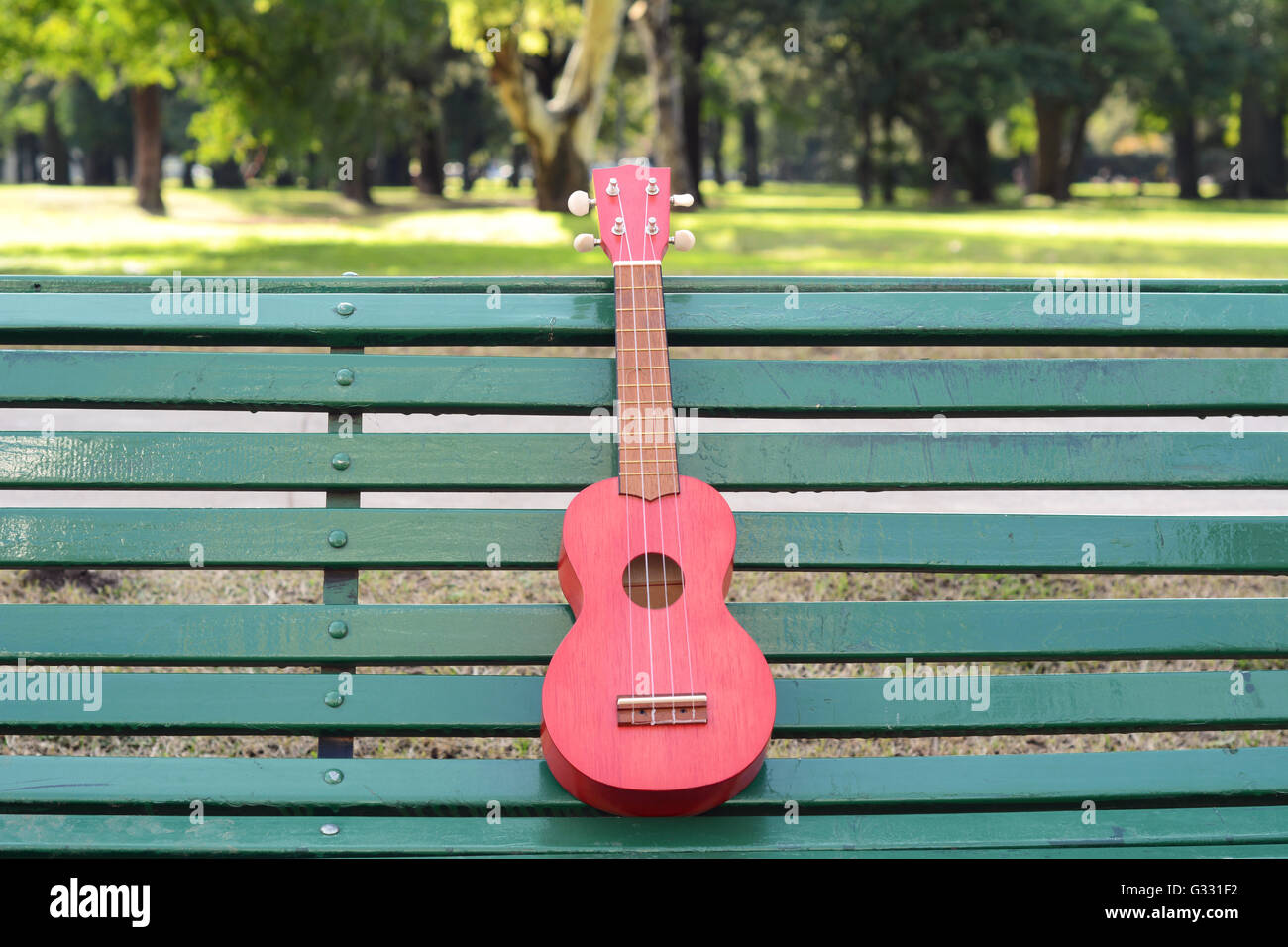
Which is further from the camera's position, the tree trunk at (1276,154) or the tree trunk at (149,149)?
the tree trunk at (1276,154)

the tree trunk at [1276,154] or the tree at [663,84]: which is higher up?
the tree trunk at [1276,154]

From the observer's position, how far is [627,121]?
4328cm

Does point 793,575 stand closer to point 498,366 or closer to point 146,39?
point 498,366

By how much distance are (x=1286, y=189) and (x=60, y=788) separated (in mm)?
48259

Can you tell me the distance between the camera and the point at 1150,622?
2.58 m

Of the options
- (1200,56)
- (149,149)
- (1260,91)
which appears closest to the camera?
(149,149)

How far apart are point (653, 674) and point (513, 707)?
17.4 inches

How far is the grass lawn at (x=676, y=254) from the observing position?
36.2 feet

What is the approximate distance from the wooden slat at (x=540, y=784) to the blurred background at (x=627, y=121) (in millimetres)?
7564

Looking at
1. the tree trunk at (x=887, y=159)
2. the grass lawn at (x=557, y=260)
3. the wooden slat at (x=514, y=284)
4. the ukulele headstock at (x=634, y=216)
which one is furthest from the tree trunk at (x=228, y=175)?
the ukulele headstock at (x=634, y=216)

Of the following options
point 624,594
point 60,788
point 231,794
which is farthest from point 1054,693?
point 60,788

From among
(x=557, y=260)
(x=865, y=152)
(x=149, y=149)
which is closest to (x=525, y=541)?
(x=557, y=260)

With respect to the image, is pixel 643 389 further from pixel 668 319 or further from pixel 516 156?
pixel 516 156

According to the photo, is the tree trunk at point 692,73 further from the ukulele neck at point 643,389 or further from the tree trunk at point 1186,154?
the ukulele neck at point 643,389
